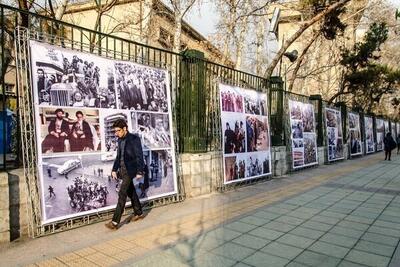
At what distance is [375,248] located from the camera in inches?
210

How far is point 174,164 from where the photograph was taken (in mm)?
7828

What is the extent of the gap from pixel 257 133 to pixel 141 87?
4.86m

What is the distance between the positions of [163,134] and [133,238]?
270cm

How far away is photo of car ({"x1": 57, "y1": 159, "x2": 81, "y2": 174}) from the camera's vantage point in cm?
551

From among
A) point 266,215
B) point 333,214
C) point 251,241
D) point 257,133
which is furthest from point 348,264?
point 257,133

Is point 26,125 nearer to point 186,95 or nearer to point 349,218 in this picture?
point 186,95

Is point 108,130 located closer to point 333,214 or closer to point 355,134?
point 333,214

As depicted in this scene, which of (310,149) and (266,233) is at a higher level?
(310,149)

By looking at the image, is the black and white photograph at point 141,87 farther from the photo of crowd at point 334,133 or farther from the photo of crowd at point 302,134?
the photo of crowd at point 334,133

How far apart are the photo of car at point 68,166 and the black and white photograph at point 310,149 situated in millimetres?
11112

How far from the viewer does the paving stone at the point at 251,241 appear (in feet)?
17.4

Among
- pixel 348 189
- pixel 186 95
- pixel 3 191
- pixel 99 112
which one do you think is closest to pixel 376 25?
pixel 348 189

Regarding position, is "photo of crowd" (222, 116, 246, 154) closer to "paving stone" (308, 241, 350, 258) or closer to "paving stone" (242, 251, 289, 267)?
"paving stone" (308, 241, 350, 258)

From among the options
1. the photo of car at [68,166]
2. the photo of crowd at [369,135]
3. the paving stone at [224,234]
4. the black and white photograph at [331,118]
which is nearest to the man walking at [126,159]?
the photo of car at [68,166]
